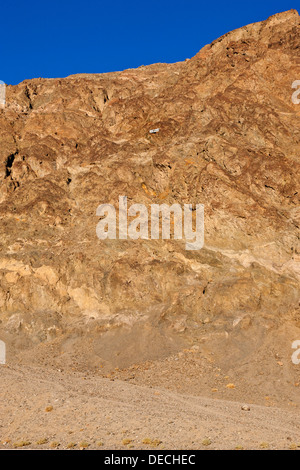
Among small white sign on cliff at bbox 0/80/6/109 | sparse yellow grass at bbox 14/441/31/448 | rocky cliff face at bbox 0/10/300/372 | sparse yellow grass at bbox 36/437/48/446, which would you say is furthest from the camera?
small white sign on cliff at bbox 0/80/6/109

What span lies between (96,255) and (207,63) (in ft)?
127

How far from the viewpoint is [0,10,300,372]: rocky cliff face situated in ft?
125

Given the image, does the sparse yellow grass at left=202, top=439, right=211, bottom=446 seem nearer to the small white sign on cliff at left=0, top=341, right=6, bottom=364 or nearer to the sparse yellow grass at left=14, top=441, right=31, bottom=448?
the sparse yellow grass at left=14, top=441, right=31, bottom=448

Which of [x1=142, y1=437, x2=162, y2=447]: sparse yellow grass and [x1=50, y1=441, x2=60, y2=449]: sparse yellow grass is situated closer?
[x1=142, y1=437, x2=162, y2=447]: sparse yellow grass

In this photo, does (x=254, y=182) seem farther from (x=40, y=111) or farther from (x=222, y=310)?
(x=40, y=111)

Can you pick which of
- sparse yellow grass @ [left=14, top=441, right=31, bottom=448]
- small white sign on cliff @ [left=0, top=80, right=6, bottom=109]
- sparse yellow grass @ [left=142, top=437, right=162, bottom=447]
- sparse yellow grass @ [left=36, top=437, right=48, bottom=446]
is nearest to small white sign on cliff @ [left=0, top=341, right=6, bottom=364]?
sparse yellow grass @ [left=14, top=441, right=31, bottom=448]

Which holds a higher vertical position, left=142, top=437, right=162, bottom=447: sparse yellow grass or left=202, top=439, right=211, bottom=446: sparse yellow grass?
left=202, top=439, right=211, bottom=446: sparse yellow grass

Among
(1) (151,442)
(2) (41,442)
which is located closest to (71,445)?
(2) (41,442)

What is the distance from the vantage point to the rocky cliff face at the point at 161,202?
38156mm

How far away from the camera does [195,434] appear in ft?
62.1

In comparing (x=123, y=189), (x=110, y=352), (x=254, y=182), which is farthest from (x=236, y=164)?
(x=110, y=352)

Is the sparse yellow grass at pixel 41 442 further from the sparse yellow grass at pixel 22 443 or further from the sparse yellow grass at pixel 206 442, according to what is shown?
the sparse yellow grass at pixel 206 442

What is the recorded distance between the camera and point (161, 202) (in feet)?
154

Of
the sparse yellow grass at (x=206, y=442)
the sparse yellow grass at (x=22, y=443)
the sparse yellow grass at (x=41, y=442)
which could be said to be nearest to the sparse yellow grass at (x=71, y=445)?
the sparse yellow grass at (x=41, y=442)
